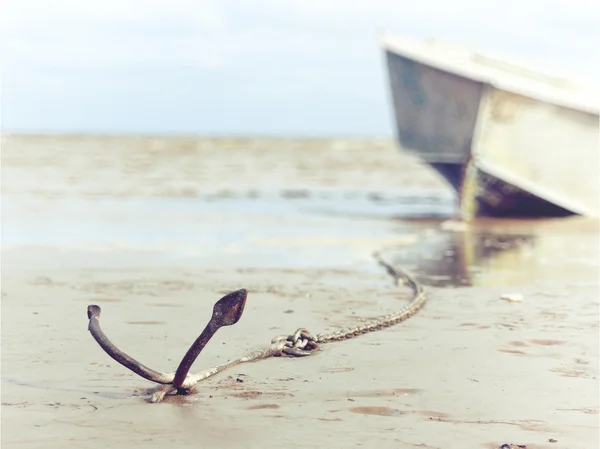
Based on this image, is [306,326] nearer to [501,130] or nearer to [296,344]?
[296,344]

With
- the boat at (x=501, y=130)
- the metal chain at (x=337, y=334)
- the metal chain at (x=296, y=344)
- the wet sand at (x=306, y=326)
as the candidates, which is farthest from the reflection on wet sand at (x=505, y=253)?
the metal chain at (x=296, y=344)

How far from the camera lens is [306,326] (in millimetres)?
5418

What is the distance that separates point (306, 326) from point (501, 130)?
7949mm

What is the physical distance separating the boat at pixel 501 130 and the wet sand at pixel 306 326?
600mm

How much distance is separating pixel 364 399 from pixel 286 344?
0.92 metres

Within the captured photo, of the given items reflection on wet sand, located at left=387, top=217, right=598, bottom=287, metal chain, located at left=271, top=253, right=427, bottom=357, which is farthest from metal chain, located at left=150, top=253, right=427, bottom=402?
reflection on wet sand, located at left=387, top=217, right=598, bottom=287

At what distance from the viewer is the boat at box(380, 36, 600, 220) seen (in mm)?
12383

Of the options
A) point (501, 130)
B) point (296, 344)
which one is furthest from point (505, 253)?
point (296, 344)

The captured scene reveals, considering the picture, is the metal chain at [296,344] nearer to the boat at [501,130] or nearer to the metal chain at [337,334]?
the metal chain at [337,334]

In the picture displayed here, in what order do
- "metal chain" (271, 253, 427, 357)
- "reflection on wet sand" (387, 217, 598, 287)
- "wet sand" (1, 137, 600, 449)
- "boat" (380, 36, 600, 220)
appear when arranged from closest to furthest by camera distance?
1. "wet sand" (1, 137, 600, 449)
2. "metal chain" (271, 253, 427, 357)
3. "reflection on wet sand" (387, 217, 598, 287)
4. "boat" (380, 36, 600, 220)

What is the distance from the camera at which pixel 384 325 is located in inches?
206

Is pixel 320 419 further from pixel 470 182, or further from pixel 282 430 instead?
pixel 470 182

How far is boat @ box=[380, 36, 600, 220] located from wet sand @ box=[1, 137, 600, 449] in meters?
0.60

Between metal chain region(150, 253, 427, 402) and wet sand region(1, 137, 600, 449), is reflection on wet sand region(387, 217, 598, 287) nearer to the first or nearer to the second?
wet sand region(1, 137, 600, 449)
